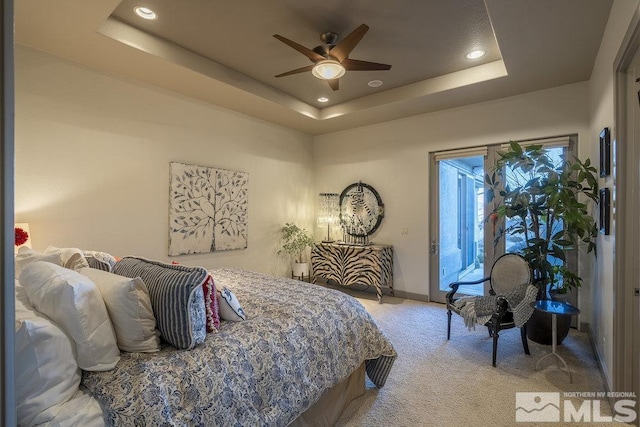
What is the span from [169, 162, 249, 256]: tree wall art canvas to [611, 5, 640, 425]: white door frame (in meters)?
4.05

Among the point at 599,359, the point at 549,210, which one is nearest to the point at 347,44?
the point at 549,210

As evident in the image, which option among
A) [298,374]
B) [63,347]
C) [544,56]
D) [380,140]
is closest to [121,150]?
[63,347]

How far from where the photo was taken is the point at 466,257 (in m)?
4.52

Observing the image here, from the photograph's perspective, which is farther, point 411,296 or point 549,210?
point 411,296

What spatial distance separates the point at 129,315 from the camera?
1.40 metres

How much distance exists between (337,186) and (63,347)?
15.5 ft

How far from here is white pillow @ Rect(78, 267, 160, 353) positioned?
1396mm

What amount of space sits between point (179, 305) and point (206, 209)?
283 centimetres

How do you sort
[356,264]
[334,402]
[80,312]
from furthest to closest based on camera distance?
[356,264] → [334,402] → [80,312]

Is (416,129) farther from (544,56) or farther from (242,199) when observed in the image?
(242,199)

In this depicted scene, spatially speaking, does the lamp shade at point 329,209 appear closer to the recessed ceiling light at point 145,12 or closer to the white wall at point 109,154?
the white wall at point 109,154

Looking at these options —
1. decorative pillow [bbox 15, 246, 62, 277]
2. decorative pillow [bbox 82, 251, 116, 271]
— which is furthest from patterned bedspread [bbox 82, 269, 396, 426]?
decorative pillow [bbox 15, 246, 62, 277]

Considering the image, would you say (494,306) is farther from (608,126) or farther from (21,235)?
(21,235)

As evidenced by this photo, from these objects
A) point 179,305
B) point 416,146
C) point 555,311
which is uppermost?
point 416,146
